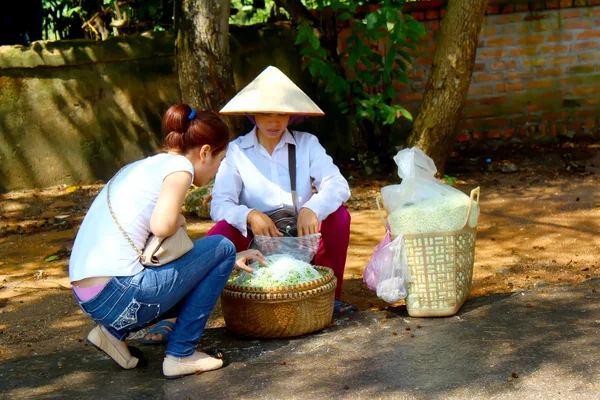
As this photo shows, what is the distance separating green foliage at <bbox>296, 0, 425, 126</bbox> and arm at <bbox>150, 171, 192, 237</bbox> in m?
4.06

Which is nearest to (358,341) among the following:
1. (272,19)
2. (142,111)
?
(142,111)

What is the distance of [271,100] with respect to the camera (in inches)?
161

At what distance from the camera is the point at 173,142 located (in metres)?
3.36

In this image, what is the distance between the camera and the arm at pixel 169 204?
124 inches

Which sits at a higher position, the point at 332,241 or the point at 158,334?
the point at 332,241

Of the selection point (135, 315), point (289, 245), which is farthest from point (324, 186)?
point (135, 315)

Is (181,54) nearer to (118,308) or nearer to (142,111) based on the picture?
(142,111)

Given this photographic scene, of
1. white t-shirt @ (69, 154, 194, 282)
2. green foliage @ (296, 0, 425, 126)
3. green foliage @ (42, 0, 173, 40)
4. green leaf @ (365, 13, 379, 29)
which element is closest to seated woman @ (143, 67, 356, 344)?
white t-shirt @ (69, 154, 194, 282)

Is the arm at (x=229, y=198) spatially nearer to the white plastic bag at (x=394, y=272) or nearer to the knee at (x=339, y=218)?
the knee at (x=339, y=218)

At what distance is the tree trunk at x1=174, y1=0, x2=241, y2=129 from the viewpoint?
6535mm

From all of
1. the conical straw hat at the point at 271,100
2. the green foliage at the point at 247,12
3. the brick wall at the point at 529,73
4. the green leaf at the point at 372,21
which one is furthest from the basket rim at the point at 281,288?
the green foliage at the point at 247,12

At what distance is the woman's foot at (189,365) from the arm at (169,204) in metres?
0.57

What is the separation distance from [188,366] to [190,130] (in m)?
1.01

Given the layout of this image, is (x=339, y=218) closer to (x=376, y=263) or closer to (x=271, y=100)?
(x=376, y=263)
